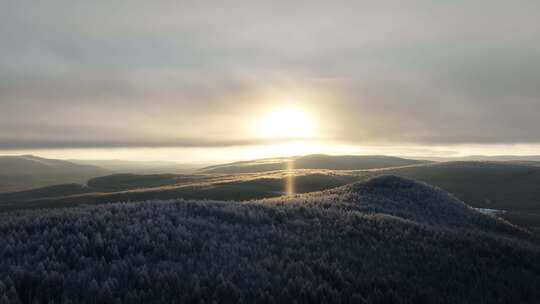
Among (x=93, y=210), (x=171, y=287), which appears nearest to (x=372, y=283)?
(x=171, y=287)

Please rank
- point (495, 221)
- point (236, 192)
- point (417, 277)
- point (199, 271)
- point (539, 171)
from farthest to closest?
point (539, 171) < point (236, 192) < point (495, 221) < point (417, 277) < point (199, 271)

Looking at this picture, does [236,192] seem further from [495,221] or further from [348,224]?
[348,224]

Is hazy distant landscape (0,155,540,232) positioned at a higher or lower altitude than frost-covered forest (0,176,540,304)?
lower

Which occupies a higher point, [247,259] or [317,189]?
[247,259]

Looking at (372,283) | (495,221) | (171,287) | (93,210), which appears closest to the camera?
(171,287)

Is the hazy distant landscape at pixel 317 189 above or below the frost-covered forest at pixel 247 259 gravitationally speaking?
below

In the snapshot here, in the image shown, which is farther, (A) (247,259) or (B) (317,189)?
(B) (317,189)

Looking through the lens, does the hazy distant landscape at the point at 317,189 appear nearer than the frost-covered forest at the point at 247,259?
No

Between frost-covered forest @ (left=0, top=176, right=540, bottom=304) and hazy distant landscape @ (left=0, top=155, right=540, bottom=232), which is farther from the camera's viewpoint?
hazy distant landscape @ (left=0, top=155, right=540, bottom=232)
